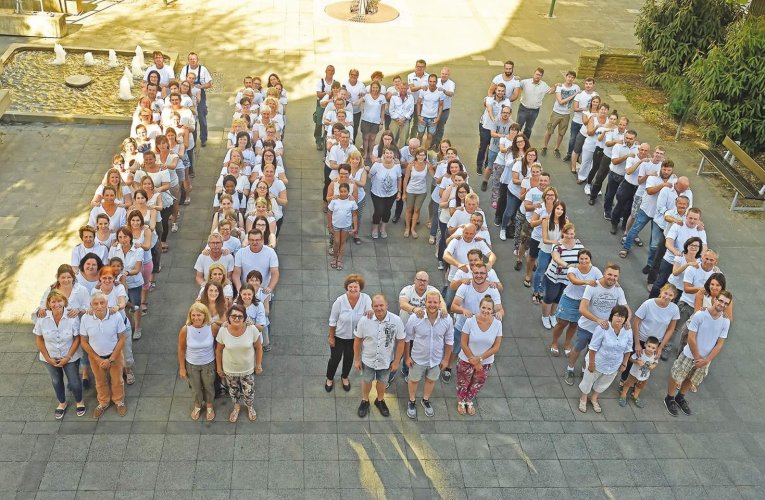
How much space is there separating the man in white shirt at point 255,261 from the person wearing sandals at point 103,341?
1.58 meters

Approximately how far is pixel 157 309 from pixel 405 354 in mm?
3796

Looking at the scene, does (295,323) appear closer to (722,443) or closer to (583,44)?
(722,443)

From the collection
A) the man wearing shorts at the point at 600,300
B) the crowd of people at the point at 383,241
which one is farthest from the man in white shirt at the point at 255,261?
the man wearing shorts at the point at 600,300

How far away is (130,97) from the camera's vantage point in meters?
16.1

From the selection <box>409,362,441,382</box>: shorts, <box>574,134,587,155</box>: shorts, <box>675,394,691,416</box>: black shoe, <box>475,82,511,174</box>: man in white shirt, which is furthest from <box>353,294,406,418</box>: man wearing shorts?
<box>574,134,587,155</box>: shorts

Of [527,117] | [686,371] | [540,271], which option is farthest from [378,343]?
[527,117]

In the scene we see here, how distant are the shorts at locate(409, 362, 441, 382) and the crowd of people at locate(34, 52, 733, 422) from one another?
36mm

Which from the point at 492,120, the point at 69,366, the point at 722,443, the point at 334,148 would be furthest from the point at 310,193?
the point at 722,443

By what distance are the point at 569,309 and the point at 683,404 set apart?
6.08 ft

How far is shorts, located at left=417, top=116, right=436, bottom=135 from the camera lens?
45.4 ft

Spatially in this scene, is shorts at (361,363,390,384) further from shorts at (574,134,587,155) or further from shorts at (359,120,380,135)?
shorts at (574,134,587,155)

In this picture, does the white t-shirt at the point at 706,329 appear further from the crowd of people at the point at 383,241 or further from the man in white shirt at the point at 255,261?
the man in white shirt at the point at 255,261

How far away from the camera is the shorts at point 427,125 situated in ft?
45.4

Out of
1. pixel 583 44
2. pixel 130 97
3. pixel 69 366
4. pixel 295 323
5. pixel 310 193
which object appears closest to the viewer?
pixel 69 366
